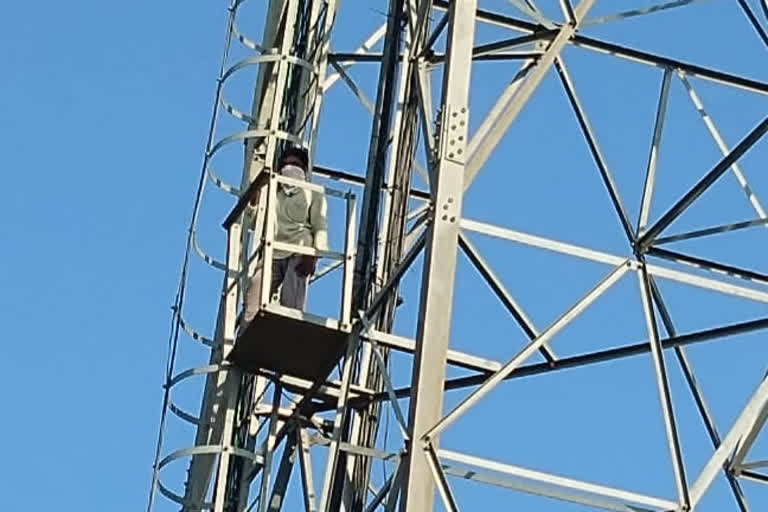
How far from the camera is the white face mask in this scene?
16.3m

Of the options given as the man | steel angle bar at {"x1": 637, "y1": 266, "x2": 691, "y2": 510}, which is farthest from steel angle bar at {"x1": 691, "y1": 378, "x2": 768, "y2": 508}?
the man

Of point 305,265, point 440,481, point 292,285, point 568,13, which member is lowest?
point 440,481

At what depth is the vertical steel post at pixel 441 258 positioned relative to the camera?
1330cm

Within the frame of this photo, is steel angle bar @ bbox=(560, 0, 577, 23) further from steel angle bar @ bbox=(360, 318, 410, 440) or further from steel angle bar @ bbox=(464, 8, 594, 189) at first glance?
steel angle bar @ bbox=(360, 318, 410, 440)

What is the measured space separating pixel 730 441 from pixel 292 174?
4.15 m

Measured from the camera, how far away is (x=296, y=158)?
1659cm

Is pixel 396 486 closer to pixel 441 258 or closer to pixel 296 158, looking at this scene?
pixel 441 258

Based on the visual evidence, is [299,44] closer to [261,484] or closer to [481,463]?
[261,484]

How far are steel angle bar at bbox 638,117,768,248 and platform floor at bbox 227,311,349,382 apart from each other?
2.77 meters

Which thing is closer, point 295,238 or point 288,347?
A: point 288,347

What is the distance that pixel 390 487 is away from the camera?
45.9 ft

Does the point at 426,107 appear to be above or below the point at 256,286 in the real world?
above

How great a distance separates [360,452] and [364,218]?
2797mm

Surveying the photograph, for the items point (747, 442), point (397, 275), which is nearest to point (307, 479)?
point (397, 275)
